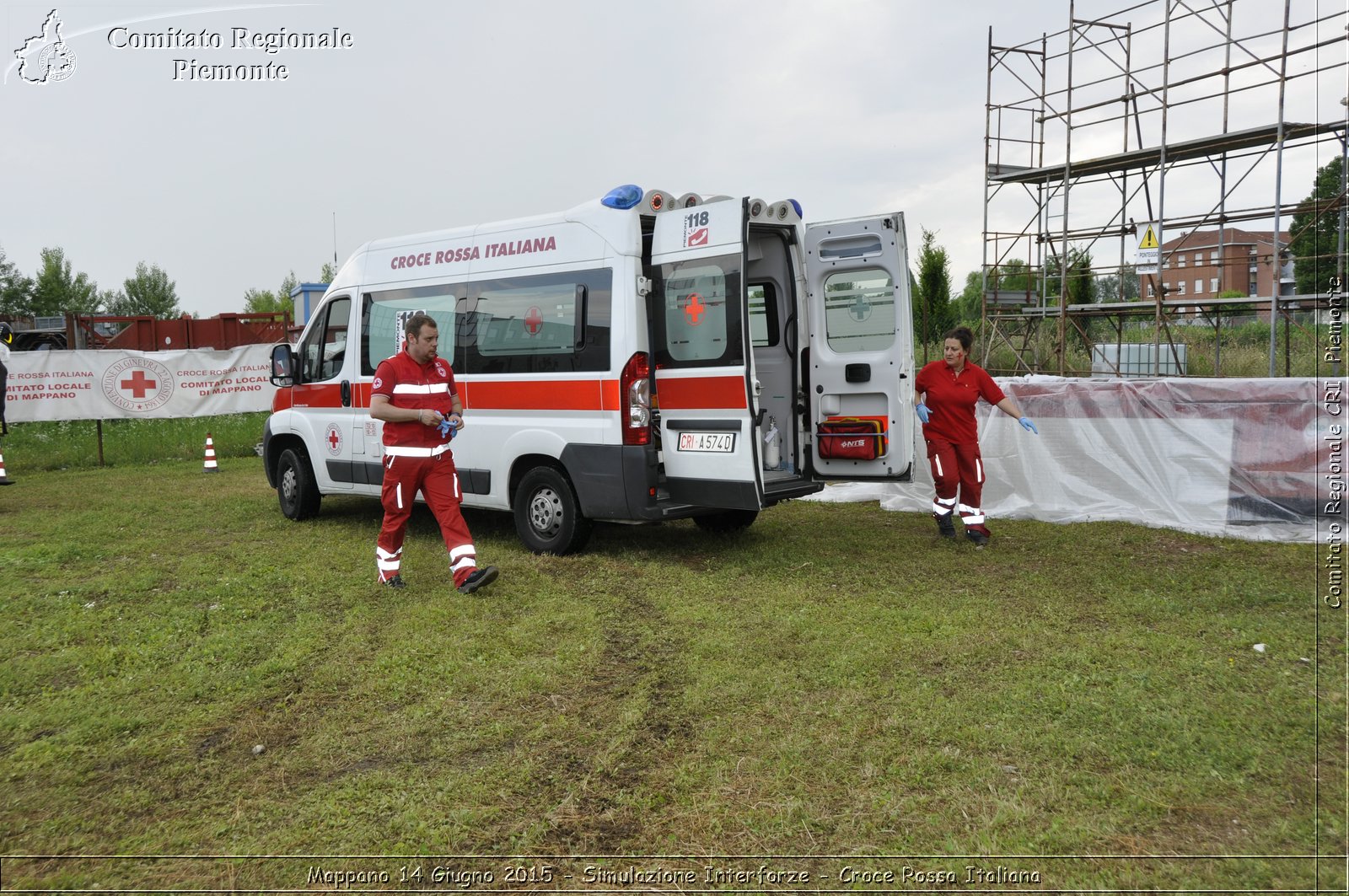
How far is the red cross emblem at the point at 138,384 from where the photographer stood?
14.9 metres

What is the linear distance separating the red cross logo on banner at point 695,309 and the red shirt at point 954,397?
218 centimetres

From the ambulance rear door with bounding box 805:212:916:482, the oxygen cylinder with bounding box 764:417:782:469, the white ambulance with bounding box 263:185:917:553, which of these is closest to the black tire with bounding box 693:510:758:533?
the white ambulance with bounding box 263:185:917:553

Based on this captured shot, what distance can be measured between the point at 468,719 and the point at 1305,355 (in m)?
16.3

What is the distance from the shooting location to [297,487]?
9594 millimetres

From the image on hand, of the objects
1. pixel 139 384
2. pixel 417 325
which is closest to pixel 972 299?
pixel 139 384

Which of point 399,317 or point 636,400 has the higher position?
point 399,317

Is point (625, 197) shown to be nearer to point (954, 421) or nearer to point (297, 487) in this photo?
point (954, 421)

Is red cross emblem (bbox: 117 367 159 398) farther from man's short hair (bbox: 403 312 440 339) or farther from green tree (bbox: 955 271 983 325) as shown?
green tree (bbox: 955 271 983 325)

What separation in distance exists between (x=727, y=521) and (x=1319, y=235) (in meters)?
12.3

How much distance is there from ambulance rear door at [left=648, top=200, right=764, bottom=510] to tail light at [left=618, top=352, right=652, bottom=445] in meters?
0.20

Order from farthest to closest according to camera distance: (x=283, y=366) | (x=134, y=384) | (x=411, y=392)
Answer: (x=134, y=384) → (x=283, y=366) → (x=411, y=392)

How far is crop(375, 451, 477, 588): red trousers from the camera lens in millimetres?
6504

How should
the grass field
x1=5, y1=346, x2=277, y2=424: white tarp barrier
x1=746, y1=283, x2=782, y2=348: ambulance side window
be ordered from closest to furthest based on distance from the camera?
the grass field, x1=746, y1=283, x2=782, y2=348: ambulance side window, x1=5, y1=346, x2=277, y2=424: white tarp barrier

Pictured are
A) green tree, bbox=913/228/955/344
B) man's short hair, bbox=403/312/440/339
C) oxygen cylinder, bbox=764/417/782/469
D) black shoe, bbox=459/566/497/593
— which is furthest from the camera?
green tree, bbox=913/228/955/344
